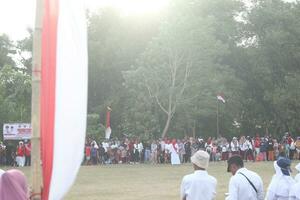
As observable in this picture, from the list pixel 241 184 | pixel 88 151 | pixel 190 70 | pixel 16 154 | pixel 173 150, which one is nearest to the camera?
pixel 241 184

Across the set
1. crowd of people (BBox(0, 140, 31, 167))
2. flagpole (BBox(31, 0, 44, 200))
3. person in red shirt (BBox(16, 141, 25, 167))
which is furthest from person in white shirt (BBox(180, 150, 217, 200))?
person in red shirt (BBox(16, 141, 25, 167))

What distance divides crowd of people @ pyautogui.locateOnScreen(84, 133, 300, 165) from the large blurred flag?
25811mm

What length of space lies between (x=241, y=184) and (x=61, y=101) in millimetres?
3180

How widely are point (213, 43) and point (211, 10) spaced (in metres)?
9.89

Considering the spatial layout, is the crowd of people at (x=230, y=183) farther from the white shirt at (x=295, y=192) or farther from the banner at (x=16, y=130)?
the banner at (x=16, y=130)

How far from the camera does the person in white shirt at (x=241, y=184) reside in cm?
684

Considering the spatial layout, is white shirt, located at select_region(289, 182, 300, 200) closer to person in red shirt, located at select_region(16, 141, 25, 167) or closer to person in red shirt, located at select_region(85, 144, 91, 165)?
person in red shirt, located at select_region(16, 141, 25, 167)

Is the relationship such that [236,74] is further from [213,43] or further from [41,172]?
[41,172]

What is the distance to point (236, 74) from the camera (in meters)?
46.1

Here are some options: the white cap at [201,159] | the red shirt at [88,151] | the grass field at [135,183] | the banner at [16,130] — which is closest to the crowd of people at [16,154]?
the banner at [16,130]

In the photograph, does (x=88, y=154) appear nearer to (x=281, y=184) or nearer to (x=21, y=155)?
(x=21, y=155)

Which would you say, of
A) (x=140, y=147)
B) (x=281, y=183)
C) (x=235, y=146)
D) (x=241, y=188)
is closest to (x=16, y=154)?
(x=140, y=147)

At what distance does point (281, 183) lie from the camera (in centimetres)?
750

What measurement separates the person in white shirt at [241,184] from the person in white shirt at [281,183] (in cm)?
60
